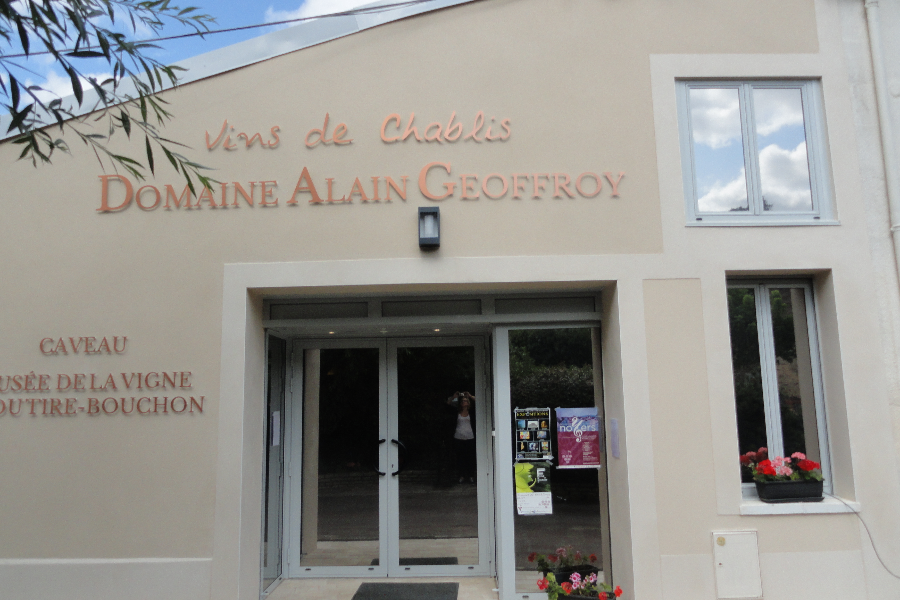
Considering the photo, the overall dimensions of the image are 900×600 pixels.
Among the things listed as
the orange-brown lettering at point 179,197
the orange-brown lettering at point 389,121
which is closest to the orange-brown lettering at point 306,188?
the orange-brown lettering at point 389,121

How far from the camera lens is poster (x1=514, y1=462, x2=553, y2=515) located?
5871 mm

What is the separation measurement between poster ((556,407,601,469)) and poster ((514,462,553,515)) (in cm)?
19

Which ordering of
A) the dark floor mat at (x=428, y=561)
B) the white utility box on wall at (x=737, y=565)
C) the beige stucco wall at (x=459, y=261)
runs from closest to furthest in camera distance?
the white utility box on wall at (x=737, y=565)
the beige stucco wall at (x=459, y=261)
the dark floor mat at (x=428, y=561)

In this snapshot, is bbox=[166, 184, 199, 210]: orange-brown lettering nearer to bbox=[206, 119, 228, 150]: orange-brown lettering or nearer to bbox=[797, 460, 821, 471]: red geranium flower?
bbox=[206, 119, 228, 150]: orange-brown lettering

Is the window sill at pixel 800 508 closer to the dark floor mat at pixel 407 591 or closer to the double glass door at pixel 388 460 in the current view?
the double glass door at pixel 388 460

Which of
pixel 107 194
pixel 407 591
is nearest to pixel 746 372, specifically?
pixel 407 591

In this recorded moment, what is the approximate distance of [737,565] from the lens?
5230 mm

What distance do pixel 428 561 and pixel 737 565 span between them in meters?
2.75

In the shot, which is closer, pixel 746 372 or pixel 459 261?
pixel 459 261

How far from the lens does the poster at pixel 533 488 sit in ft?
19.3

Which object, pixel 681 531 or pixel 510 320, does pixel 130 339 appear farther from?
pixel 681 531

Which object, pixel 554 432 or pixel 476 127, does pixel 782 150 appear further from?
pixel 554 432

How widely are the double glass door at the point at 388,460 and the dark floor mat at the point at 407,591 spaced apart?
191mm

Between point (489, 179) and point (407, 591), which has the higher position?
point (489, 179)
